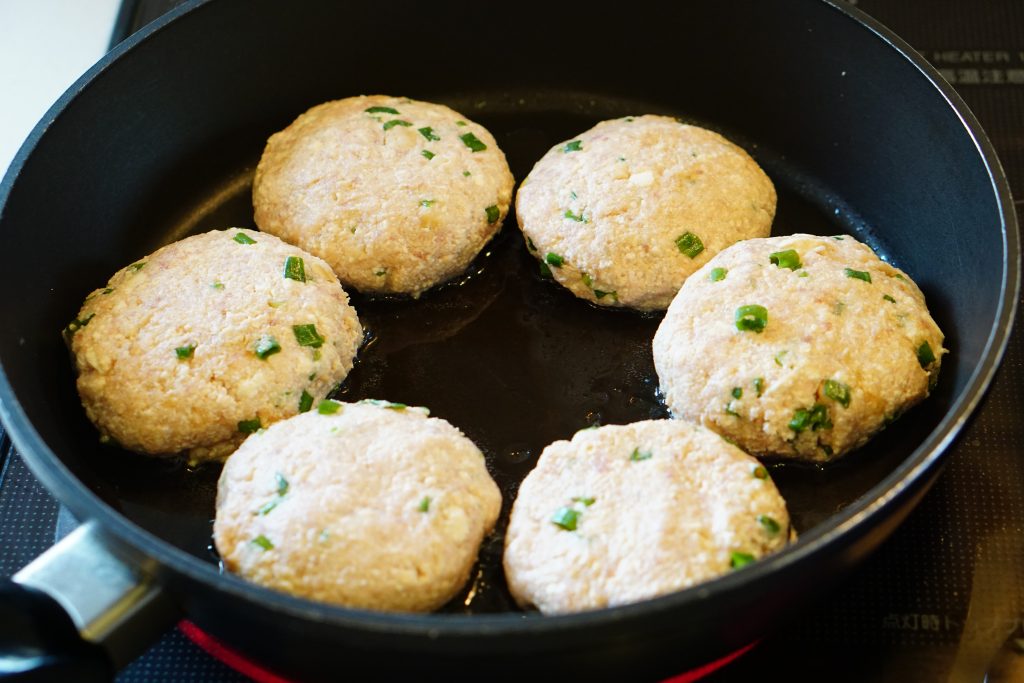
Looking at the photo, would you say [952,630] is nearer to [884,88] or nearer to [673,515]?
[673,515]

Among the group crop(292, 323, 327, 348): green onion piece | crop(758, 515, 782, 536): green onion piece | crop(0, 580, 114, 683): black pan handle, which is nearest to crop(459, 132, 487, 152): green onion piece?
crop(292, 323, 327, 348): green onion piece

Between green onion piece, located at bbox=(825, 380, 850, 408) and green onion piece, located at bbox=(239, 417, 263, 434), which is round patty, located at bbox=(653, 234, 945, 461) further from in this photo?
green onion piece, located at bbox=(239, 417, 263, 434)

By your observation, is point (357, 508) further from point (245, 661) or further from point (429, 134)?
point (429, 134)

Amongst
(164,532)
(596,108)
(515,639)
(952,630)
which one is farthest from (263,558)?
(596,108)

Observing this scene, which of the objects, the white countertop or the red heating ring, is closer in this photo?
the red heating ring

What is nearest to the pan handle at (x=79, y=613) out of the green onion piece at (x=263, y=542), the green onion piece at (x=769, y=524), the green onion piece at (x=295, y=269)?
the green onion piece at (x=263, y=542)

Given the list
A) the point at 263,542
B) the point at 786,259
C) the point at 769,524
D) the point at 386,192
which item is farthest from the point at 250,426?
the point at 786,259

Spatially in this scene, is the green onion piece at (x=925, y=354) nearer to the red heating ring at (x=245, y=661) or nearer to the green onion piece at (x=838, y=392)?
the green onion piece at (x=838, y=392)
